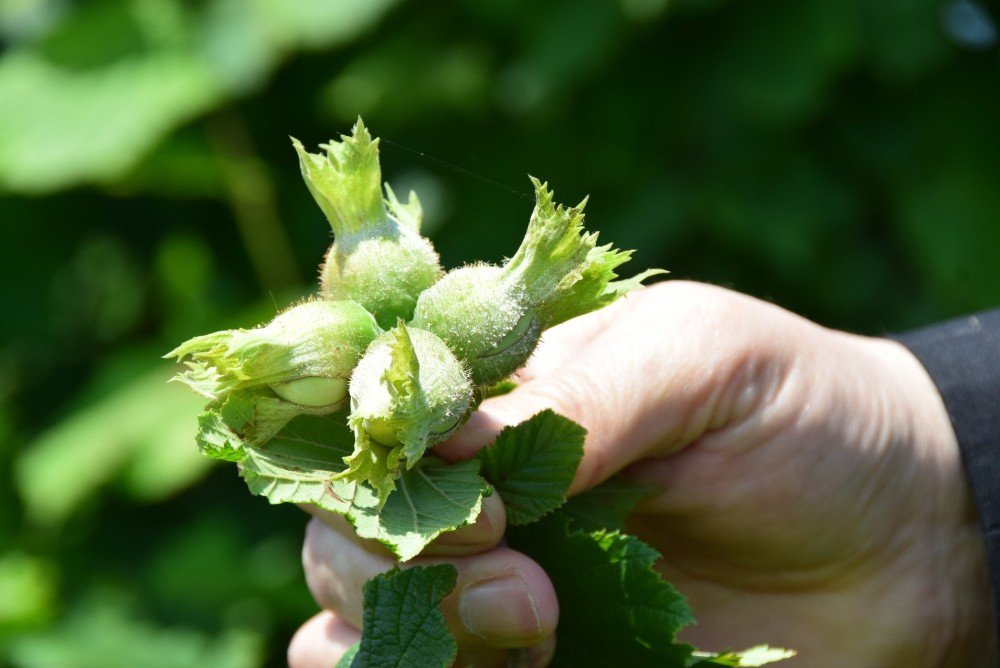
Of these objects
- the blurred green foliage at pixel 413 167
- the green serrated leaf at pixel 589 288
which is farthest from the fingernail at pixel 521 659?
the blurred green foliage at pixel 413 167

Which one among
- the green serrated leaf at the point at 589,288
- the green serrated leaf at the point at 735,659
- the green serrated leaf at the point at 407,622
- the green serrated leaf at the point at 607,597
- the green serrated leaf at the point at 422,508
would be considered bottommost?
the green serrated leaf at the point at 735,659

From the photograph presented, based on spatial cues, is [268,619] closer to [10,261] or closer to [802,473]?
[10,261]

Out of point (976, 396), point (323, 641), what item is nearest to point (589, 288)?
point (323, 641)

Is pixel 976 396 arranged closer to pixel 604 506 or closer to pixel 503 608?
pixel 604 506

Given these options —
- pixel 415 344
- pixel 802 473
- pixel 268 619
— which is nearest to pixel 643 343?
pixel 802 473

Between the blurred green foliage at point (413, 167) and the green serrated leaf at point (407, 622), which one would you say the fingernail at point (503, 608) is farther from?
the blurred green foliage at point (413, 167)

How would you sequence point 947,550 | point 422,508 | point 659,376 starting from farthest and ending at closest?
1. point 947,550
2. point 659,376
3. point 422,508
